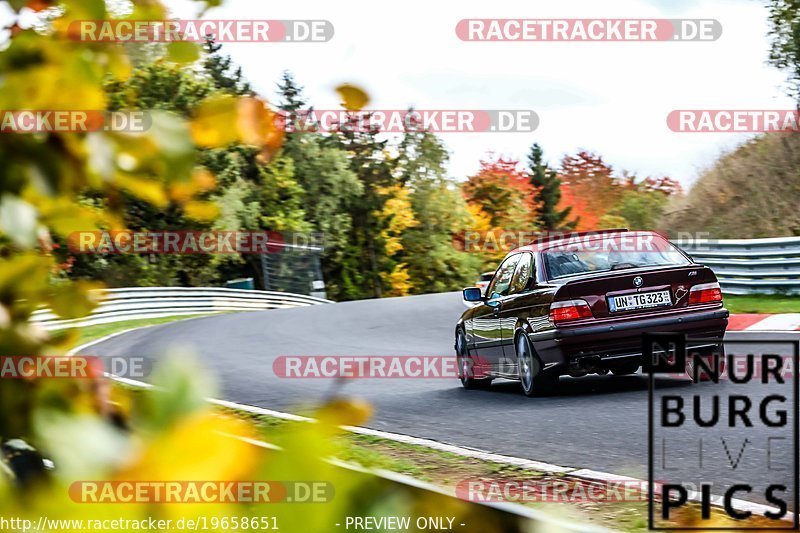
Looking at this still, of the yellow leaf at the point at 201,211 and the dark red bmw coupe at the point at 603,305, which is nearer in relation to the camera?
the yellow leaf at the point at 201,211

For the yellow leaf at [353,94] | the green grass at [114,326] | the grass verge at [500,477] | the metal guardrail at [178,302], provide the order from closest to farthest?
the yellow leaf at [353,94] < the grass verge at [500,477] < the green grass at [114,326] < the metal guardrail at [178,302]

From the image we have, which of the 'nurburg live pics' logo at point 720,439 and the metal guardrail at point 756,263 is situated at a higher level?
the metal guardrail at point 756,263

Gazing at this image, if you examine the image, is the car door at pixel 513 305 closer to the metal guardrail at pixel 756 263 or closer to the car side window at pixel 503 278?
the car side window at pixel 503 278

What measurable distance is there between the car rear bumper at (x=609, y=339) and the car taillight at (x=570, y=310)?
10 centimetres

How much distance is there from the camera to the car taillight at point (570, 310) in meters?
9.40

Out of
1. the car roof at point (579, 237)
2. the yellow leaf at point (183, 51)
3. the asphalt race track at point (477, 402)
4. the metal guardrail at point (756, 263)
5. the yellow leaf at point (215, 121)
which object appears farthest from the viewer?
the metal guardrail at point (756, 263)

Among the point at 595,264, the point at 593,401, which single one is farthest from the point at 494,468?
the point at 595,264

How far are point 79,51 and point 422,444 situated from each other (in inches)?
261

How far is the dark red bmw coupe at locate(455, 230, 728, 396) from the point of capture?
9406 mm

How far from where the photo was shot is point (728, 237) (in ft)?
87.6

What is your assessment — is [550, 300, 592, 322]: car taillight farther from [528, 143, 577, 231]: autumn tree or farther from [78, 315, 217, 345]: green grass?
[528, 143, 577, 231]: autumn tree

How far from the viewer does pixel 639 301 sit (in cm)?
946

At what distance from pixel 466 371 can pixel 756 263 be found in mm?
9795

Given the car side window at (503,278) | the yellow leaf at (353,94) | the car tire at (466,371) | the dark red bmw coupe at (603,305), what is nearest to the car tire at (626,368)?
the dark red bmw coupe at (603,305)
